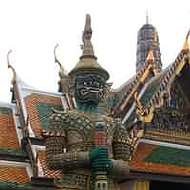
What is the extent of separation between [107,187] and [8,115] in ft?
30.0

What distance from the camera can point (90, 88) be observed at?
5.07 meters

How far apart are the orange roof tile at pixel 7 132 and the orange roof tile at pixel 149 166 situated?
2471 millimetres

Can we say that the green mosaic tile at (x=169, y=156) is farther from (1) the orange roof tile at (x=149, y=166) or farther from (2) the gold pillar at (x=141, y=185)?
(2) the gold pillar at (x=141, y=185)

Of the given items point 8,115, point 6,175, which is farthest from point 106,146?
point 8,115

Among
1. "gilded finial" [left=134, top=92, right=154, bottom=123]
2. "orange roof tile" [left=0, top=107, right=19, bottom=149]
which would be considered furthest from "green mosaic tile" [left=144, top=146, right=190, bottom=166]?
"orange roof tile" [left=0, top=107, right=19, bottom=149]

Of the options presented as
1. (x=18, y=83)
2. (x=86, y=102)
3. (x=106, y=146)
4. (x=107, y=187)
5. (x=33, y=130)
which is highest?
→ (x=18, y=83)

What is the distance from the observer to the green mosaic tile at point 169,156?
12.6 metres

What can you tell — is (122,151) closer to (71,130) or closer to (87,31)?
(71,130)

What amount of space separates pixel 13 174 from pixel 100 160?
703 centimetres

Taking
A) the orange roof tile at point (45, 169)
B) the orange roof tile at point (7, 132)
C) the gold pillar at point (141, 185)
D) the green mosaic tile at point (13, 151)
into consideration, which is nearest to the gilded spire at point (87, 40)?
the orange roof tile at point (45, 169)

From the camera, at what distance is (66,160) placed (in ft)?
15.3

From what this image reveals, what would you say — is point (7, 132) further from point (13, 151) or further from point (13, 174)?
point (13, 174)

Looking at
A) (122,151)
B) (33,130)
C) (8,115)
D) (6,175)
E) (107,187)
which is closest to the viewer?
(107,187)

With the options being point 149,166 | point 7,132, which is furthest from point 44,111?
point 149,166
